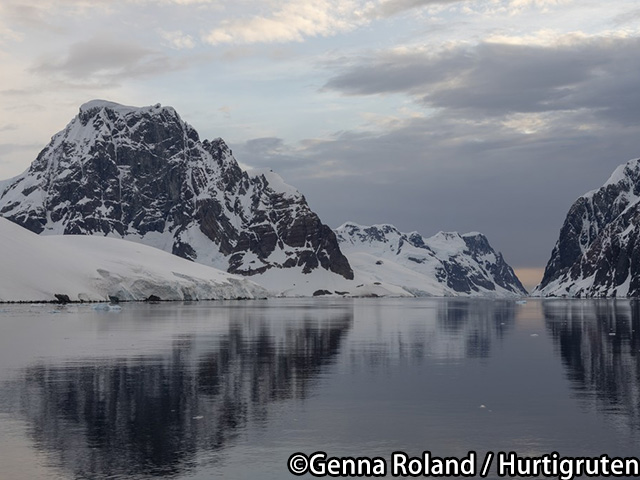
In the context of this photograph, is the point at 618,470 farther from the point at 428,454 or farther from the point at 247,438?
the point at 247,438

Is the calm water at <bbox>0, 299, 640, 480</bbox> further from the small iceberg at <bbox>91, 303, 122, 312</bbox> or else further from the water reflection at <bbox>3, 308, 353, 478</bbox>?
the small iceberg at <bbox>91, 303, 122, 312</bbox>

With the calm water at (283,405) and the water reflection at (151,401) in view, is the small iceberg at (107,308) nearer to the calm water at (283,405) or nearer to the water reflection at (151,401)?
the calm water at (283,405)

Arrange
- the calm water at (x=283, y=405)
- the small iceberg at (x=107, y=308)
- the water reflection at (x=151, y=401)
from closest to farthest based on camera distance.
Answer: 1. the water reflection at (x=151, y=401)
2. the calm water at (x=283, y=405)
3. the small iceberg at (x=107, y=308)

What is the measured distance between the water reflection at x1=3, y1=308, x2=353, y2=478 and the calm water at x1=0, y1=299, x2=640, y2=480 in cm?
8

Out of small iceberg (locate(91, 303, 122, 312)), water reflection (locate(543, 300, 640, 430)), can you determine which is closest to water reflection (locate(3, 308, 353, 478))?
water reflection (locate(543, 300, 640, 430))

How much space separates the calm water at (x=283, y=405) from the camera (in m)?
22.4

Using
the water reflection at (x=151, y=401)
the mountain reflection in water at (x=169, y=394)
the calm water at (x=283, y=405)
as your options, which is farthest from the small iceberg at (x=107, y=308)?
the water reflection at (x=151, y=401)

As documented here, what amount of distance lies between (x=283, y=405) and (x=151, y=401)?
5.23 metres

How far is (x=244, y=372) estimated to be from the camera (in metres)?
41.1

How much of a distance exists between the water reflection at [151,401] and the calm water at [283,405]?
8cm

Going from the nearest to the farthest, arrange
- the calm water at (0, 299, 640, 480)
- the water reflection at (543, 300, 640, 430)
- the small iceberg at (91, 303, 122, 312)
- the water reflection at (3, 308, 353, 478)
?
the water reflection at (3, 308, 353, 478) < the calm water at (0, 299, 640, 480) < the water reflection at (543, 300, 640, 430) < the small iceberg at (91, 303, 122, 312)

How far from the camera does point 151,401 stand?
3114cm

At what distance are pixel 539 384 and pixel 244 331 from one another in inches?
1723

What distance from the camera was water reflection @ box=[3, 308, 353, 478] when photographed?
22.2 meters
